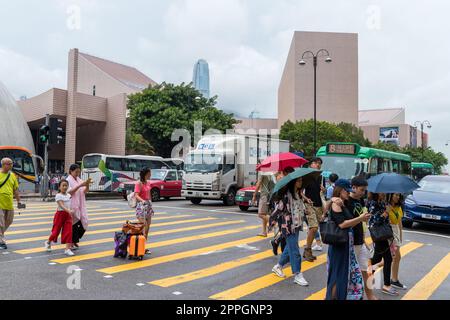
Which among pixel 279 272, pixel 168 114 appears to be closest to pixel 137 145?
pixel 168 114

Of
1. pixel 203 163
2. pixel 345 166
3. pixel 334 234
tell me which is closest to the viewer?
pixel 334 234

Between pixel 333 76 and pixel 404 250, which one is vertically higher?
pixel 333 76

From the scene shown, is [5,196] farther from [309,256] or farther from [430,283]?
[430,283]

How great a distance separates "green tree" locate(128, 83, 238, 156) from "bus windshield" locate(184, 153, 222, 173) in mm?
18374

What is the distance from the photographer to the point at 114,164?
2800 cm

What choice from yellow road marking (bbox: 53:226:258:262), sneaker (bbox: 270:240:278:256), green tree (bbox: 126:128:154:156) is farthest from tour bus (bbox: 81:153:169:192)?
sneaker (bbox: 270:240:278:256)

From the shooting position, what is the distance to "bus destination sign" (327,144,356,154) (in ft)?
60.1

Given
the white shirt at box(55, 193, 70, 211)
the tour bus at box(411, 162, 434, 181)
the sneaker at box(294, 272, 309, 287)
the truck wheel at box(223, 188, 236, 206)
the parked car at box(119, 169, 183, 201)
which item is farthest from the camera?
the tour bus at box(411, 162, 434, 181)

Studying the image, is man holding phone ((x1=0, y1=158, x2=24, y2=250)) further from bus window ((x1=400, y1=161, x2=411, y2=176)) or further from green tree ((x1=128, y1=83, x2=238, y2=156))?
green tree ((x1=128, y1=83, x2=238, y2=156))

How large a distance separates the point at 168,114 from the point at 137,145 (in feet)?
13.2

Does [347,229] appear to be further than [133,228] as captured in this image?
No

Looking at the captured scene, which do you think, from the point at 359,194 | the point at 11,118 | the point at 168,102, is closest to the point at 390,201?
the point at 359,194
